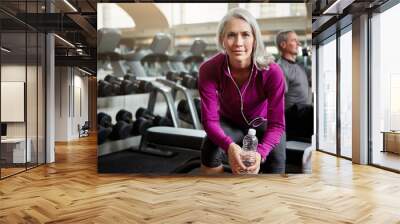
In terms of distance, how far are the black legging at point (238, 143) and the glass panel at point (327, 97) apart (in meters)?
3.94

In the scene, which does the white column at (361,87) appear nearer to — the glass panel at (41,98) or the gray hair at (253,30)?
the gray hair at (253,30)

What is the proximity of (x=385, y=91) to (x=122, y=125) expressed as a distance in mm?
4594

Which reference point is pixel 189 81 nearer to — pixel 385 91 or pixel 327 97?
pixel 385 91

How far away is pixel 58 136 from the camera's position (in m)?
14.4

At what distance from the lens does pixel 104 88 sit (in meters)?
6.03

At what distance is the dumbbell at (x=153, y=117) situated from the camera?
5.99m

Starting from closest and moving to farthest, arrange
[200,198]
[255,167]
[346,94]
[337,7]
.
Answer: [200,198]
[255,167]
[337,7]
[346,94]

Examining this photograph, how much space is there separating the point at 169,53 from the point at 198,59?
0.44 meters

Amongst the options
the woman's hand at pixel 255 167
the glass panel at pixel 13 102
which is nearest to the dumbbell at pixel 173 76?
the woman's hand at pixel 255 167

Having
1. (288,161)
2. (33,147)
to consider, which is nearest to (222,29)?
(288,161)

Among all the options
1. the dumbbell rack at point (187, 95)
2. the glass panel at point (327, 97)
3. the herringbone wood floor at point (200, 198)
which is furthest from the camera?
the glass panel at point (327, 97)

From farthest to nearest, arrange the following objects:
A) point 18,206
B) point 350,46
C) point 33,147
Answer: point 350,46 → point 33,147 → point 18,206

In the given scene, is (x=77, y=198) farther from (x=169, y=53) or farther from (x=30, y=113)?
(x=30, y=113)

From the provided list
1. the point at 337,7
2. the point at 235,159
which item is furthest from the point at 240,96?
the point at 337,7
